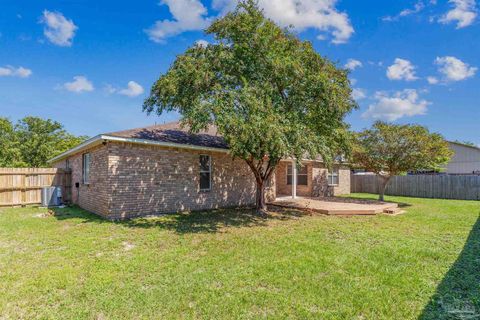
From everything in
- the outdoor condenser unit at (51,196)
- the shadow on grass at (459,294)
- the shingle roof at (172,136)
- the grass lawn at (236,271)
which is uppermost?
the shingle roof at (172,136)

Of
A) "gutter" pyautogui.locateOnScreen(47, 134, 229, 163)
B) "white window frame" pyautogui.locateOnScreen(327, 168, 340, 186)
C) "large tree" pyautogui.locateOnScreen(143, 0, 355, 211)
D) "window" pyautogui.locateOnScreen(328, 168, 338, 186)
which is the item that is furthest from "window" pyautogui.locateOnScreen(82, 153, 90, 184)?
"window" pyautogui.locateOnScreen(328, 168, 338, 186)

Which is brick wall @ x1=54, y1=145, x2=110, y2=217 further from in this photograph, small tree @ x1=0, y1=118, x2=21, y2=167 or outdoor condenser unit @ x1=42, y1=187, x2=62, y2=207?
small tree @ x1=0, y1=118, x2=21, y2=167

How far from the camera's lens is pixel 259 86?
8422 mm

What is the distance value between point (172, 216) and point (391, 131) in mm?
11574

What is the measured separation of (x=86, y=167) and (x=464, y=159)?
3015 cm

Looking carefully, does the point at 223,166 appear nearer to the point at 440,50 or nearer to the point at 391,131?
the point at 391,131

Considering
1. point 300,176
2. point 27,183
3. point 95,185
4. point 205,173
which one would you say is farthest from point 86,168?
point 300,176

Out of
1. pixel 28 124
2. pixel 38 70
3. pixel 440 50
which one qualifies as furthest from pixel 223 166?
pixel 28 124

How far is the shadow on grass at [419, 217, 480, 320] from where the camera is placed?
133 inches

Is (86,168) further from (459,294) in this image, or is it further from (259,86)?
(459,294)

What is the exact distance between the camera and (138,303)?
3.57m

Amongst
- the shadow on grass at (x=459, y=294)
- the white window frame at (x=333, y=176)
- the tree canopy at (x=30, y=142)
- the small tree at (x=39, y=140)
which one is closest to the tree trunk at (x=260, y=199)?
the shadow on grass at (x=459, y=294)

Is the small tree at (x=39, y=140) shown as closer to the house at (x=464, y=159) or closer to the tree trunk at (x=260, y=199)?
the tree trunk at (x=260, y=199)

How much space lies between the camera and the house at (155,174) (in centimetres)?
913
